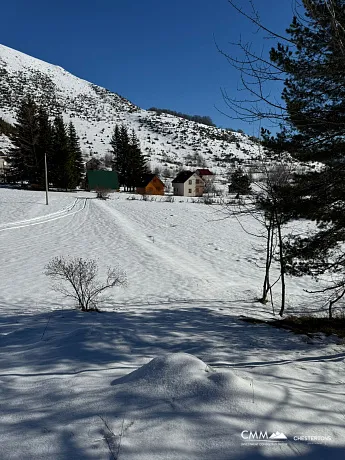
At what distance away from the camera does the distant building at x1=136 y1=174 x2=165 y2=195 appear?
4772 centimetres

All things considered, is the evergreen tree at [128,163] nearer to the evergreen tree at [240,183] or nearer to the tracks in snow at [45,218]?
the tracks in snow at [45,218]

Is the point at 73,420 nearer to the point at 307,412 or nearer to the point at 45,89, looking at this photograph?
the point at 307,412

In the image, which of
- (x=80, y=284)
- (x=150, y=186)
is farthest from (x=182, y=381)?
(x=150, y=186)

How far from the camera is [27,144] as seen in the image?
133 ft

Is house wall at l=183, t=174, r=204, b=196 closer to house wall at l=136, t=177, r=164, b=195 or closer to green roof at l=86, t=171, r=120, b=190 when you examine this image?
house wall at l=136, t=177, r=164, b=195

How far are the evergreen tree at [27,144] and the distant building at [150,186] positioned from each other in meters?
16.9

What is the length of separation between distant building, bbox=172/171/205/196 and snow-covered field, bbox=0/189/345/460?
42401 millimetres

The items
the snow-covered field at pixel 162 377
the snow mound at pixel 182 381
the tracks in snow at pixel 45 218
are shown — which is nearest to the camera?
the snow-covered field at pixel 162 377

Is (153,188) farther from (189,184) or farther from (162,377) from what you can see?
(162,377)

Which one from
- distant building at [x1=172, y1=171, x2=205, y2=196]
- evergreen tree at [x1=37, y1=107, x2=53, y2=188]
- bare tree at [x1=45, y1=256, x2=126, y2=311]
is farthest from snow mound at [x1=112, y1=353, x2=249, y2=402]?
distant building at [x1=172, y1=171, x2=205, y2=196]

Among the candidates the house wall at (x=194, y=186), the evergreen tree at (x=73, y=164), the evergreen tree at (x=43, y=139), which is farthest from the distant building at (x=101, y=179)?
the house wall at (x=194, y=186)

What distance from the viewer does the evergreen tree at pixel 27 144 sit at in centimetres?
3988

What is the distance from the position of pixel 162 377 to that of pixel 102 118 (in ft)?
419

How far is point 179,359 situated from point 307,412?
1.05 meters
